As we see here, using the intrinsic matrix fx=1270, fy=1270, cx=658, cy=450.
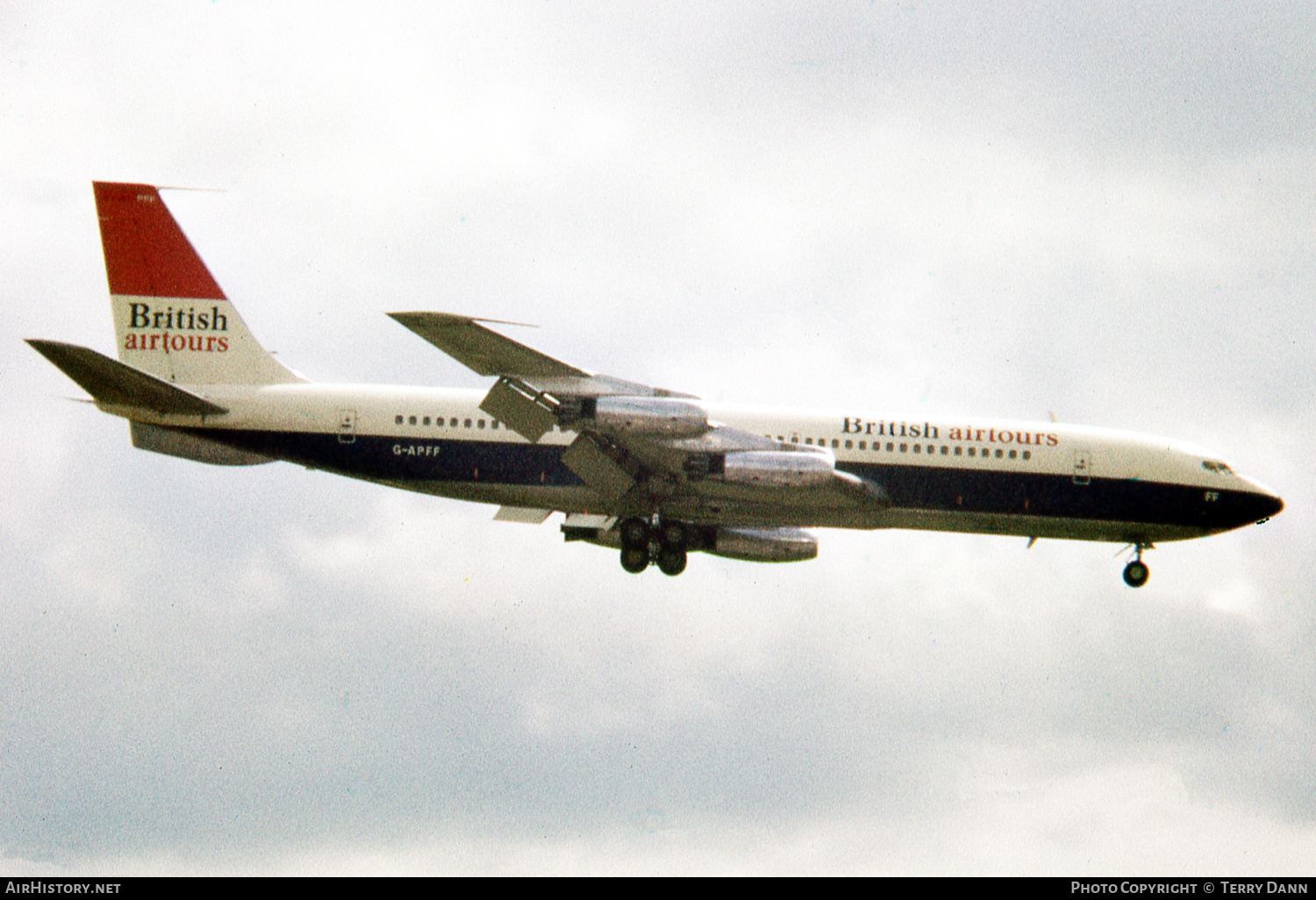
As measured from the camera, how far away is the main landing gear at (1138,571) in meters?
33.5

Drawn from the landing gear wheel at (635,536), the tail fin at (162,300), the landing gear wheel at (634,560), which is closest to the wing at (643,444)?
the landing gear wheel at (635,536)

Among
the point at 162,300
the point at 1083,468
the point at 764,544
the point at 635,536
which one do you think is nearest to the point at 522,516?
the point at 635,536

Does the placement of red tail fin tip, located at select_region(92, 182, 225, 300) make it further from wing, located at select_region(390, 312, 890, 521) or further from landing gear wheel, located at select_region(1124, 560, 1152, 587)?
landing gear wheel, located at select_region(1124, 560, 1152, 587)

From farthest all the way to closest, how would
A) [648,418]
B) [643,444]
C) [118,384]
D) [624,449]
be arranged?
1. [118,384]
2. [624,449]
3. [643,444]
4. [648,418]

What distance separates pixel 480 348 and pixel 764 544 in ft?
36.3

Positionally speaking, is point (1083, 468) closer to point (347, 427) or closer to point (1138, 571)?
point (1138, 571)

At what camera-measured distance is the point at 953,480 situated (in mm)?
31266

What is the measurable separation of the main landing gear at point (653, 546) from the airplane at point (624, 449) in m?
0.04

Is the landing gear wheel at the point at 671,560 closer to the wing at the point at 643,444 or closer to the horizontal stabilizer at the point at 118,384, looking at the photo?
the wing at the point at 643,444

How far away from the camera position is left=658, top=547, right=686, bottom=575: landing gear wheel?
31.1 metres

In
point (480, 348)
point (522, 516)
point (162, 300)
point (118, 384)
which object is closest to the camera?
point (480, 348)

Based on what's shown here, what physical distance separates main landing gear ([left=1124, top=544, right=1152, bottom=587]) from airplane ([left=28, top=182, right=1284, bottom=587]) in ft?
0.15

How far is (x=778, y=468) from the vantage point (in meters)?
28.0
